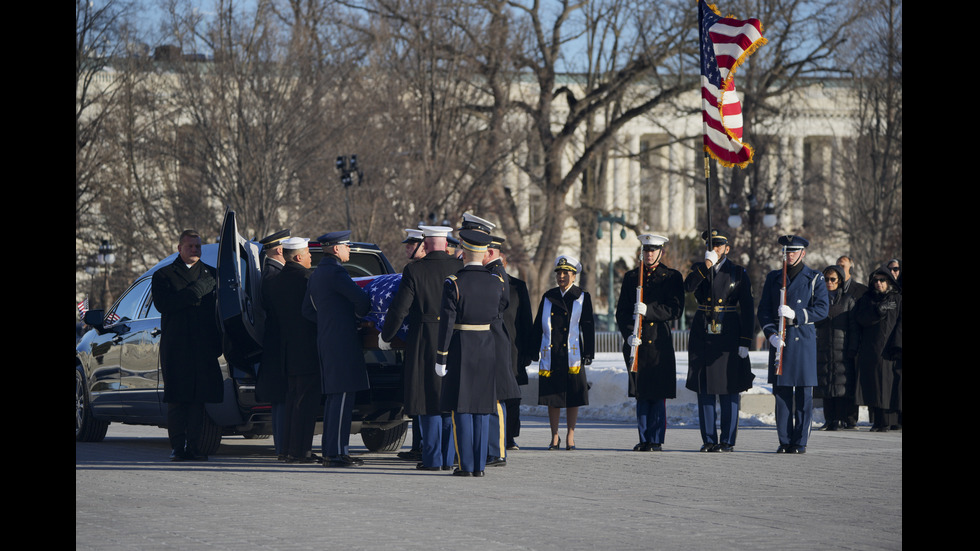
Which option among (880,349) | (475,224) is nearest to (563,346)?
(475,224)

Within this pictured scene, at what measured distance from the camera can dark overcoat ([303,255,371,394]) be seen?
38.3 ft

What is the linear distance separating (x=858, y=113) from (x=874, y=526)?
34827 millimetres

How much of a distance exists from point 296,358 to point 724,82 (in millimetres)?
5092

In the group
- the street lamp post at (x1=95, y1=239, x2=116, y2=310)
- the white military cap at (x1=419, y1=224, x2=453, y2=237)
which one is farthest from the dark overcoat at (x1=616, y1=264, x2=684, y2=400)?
the street lamp post at (x1=95, y1=239, x2=116, y2=310)

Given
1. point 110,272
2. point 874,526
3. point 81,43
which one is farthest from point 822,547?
point 110,272

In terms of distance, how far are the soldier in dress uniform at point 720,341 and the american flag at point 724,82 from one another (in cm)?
136

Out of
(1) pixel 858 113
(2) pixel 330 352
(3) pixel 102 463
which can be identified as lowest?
(3) pixel 102 463

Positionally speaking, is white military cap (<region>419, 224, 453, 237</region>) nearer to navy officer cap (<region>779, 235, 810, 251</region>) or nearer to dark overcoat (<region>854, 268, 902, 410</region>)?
navy officer cap (<region>779, 235, 810, 251</region>)

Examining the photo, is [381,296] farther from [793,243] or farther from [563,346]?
[793,243]

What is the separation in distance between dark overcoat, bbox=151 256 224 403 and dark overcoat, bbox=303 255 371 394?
96 cm

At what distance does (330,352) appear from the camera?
11.7 m

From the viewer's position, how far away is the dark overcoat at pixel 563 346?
1351 centimetres

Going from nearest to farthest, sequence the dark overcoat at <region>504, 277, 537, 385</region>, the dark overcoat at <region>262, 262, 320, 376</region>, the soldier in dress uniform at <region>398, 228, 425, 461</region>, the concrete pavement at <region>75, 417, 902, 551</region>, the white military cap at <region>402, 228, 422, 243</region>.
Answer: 1. the concrete pavement at <region>75, 417, 902, 551</region>
2. the dark overcoat at <region>262, 262, 320, 376</region>
3. the soldier in dress uniform at <region>398, 228, 425, 461</region>
4. the white military cap at <region>402, 228, 422, 243</region>
5. the dark overcoat at <region>504, 277, 537, 385</region>
